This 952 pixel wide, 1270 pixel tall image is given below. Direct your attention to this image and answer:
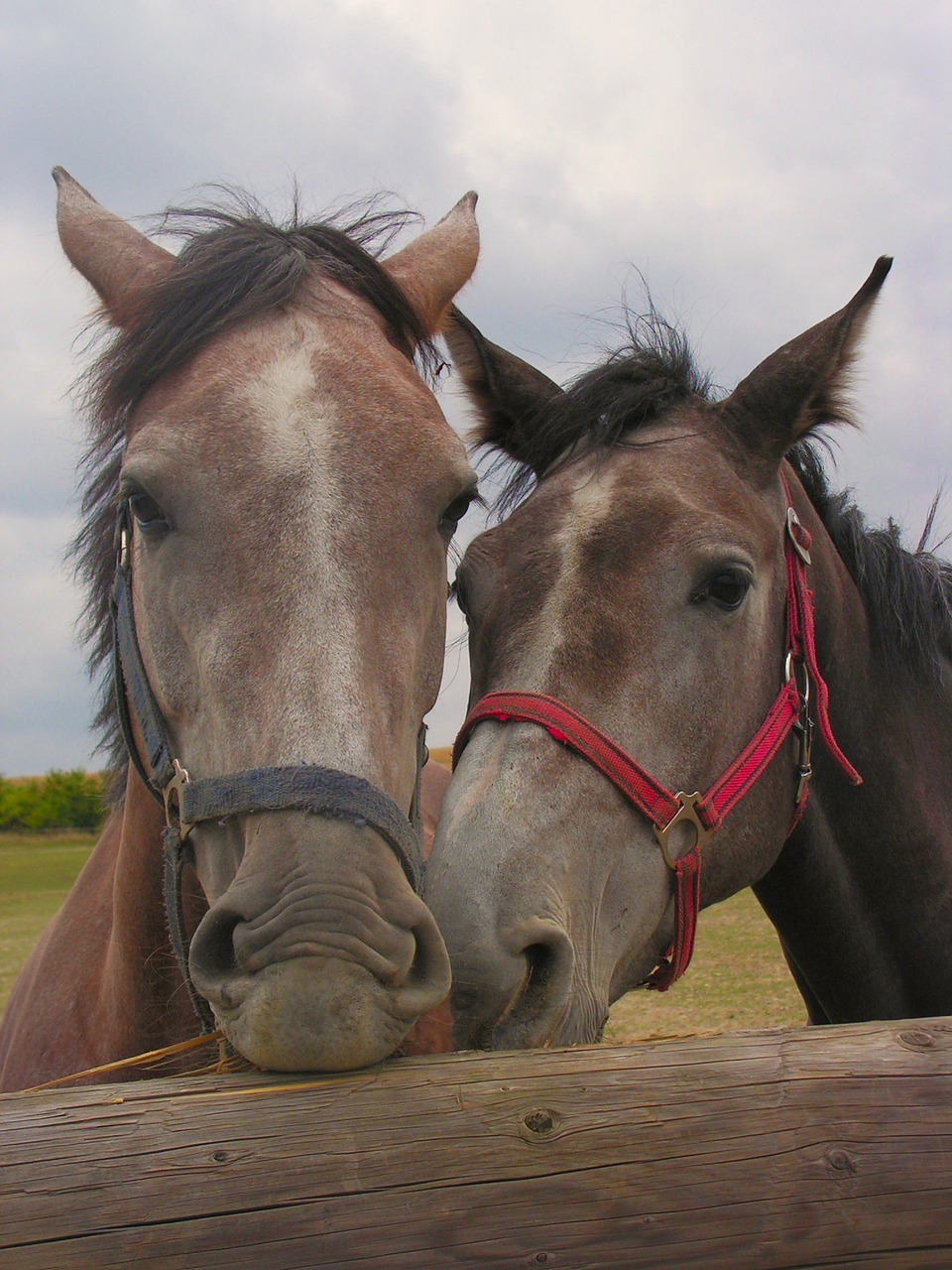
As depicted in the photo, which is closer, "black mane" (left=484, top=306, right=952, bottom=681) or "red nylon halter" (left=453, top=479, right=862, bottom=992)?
"red nylon halter" (left=453, top=479, right=862, bottom=992)

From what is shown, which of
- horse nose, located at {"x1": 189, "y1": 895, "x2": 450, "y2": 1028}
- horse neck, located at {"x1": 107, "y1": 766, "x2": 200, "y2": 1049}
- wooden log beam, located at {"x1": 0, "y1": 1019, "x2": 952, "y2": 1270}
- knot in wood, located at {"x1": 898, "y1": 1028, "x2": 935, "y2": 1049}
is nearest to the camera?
wooden log beam, located at {"x1": 0, "y1": 1019, "x2": 952, "y2": 1270}

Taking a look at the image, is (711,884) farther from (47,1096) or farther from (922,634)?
(47,1096)

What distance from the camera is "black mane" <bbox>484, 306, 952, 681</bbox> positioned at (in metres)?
3.47

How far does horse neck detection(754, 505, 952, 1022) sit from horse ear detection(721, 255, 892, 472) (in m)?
→ 0.49

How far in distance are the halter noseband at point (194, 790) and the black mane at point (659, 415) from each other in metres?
1.36

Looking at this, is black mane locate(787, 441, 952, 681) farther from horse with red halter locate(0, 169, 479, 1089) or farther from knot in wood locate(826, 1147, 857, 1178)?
knot in wood locate(826, 1147, 857, 1178)

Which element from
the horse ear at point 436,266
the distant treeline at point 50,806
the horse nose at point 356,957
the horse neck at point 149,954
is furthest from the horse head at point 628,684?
the distant treeline at point 50,806

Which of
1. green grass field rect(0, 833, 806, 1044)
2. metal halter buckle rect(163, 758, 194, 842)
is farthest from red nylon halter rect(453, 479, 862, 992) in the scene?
metal halter buckle rect(163, 758, 194, 842)

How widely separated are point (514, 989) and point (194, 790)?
0.82 metres

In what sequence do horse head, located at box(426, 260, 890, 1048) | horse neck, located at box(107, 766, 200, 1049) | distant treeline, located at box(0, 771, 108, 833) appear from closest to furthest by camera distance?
horse head, located at box(426, 260, 890, 1048)
horse neck, located at box(107, 766, 200, 1049)
distant treeline, located at box(0, 771, 108, 833)

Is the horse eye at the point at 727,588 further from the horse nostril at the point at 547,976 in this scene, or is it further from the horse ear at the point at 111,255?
the horse ear at the point at 111,255

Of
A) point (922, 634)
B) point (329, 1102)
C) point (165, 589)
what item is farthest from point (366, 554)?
point (922, 634)

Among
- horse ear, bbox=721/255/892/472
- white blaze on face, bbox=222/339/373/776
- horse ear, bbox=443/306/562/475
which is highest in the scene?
horse ear, bbox=443/306/562/475

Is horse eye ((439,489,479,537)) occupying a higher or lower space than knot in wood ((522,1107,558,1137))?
higher
